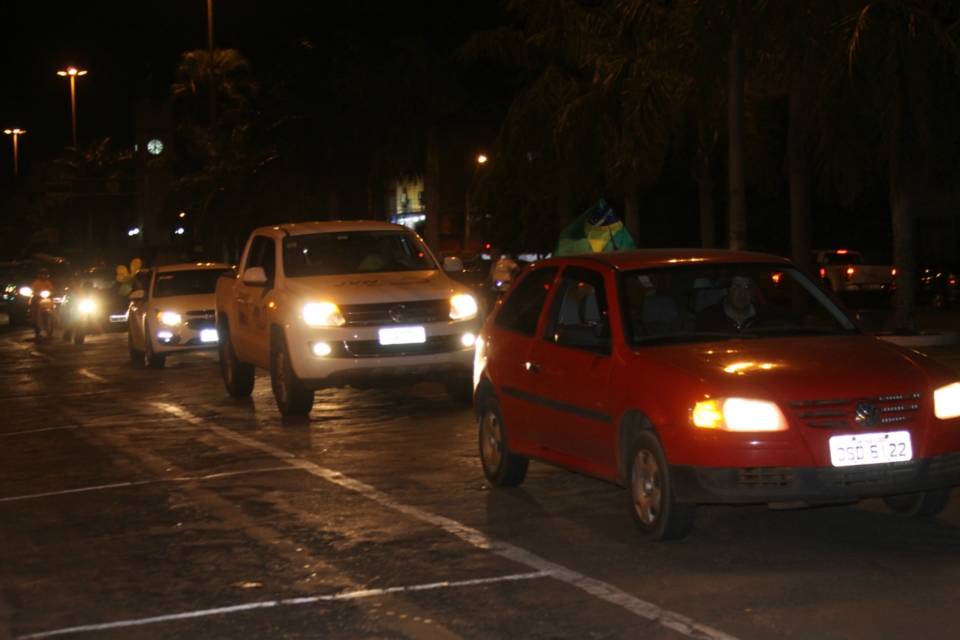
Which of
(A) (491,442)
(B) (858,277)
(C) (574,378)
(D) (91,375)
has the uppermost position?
(B) (858,277)

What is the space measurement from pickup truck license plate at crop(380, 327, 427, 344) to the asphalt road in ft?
5.50

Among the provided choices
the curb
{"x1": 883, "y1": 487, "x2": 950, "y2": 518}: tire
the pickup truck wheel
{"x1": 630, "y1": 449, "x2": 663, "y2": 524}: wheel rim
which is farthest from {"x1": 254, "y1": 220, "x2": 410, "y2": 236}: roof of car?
the curb

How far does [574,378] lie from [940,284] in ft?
83.8

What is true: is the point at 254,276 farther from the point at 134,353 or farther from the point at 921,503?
the point at 134,353

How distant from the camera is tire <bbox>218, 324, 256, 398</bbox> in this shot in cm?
1659

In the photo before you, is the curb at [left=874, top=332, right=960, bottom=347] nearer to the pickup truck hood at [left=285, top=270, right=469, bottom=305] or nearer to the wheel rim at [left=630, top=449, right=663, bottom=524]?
the pickup truck hood at [left=285, top=270, right=469, bottom=305]

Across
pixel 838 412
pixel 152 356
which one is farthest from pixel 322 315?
pixel 152 356

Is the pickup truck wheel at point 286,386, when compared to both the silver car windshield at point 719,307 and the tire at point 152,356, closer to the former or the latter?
the silver car windshield at point 719,307

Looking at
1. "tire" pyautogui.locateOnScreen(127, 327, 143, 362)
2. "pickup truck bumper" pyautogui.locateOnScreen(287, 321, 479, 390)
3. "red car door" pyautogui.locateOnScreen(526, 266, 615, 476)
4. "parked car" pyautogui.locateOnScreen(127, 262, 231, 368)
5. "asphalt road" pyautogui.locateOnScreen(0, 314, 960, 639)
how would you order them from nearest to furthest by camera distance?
"asphalt road" pyautogui.locateOnScreen(0, 314, 960, 639), "red car door" pyautogui.locateOnScreen(526, 266, 615, 476), "pickup truck bumper" pyautogui.locateOnScreen(287, 321, 479, 390), "parked car" pyautogui.locateOnScreen(127, 262, 231, 368), "tire" pyautogui.locateOnScreen(127, 327, 143, 362)

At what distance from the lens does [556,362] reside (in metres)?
8.68

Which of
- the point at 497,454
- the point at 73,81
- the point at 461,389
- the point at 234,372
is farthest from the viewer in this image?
the point at 73,81

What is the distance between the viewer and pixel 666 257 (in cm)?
876

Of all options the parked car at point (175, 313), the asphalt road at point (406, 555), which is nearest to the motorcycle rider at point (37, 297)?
the parked car at point (175, 313)

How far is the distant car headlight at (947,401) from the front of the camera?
24.1ft
